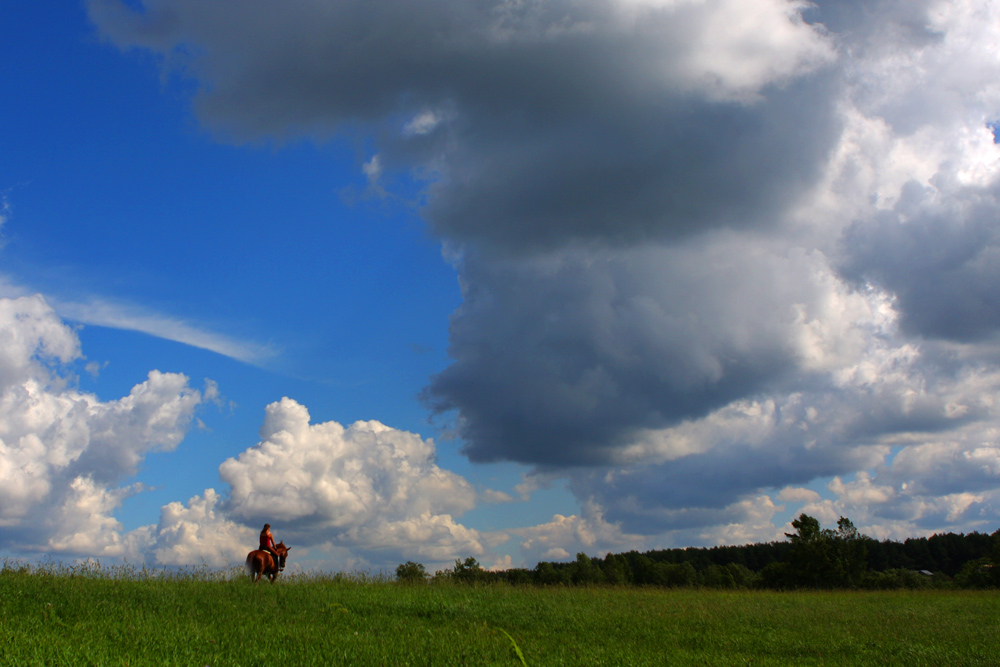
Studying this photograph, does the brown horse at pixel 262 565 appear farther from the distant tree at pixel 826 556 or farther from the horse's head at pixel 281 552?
the distant tree at pixel 826 556

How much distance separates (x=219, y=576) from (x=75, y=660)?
12753 mm

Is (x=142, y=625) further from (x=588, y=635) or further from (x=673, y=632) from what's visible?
(x=673, y=632)

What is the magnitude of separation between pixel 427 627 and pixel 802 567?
217 ft

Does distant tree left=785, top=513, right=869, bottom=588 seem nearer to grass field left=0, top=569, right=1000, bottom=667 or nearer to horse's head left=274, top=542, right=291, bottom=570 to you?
grass field left=0, top=569, right=1000, bottom=667

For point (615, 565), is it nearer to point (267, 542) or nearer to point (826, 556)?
point (826, 556)

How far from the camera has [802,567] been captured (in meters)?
68.7

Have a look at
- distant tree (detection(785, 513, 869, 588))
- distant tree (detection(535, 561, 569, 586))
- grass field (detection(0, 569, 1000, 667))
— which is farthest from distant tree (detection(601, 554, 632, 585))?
grass field (detection(0, 569, 1000, 667))

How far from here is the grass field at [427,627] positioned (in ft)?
37.8

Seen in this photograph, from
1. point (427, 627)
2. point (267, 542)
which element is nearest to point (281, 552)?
point (267, 542)

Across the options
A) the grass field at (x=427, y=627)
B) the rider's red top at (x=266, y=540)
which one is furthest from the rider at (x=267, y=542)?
the grass field at (x=427, y=627)

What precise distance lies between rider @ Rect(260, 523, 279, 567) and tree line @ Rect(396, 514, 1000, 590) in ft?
20.0

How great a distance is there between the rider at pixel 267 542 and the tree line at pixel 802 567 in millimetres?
6098

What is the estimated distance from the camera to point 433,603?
2066cm

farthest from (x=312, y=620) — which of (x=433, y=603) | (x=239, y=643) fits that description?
(x=433, y=603)
